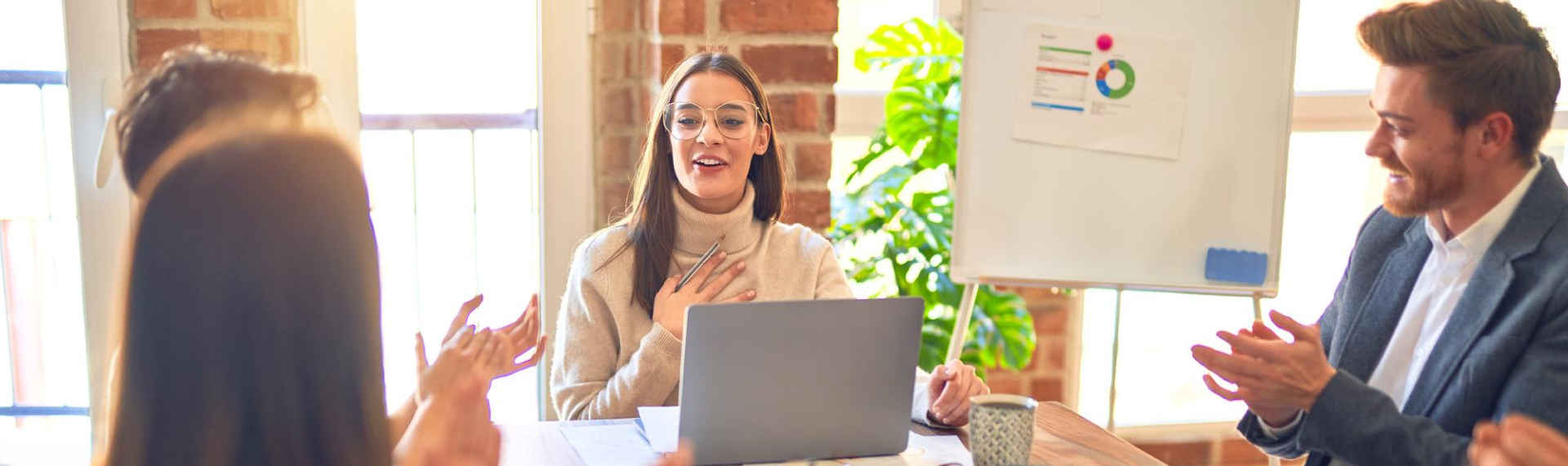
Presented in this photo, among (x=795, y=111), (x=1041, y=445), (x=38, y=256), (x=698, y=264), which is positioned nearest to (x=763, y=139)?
(x=698, y=264)

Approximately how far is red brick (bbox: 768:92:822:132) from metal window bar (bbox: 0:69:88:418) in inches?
50.0

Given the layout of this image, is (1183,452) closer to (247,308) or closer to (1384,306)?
(1384,306)

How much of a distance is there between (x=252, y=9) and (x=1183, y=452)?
7.85ft

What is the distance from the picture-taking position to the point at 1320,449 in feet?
4.58

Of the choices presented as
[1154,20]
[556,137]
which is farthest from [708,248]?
[1154,20]

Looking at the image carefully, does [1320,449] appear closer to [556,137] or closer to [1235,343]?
[1235,343]

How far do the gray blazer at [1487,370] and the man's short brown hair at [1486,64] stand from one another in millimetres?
69

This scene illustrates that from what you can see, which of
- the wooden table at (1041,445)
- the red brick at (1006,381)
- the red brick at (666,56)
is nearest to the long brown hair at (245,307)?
the wooden table at (1041,445)

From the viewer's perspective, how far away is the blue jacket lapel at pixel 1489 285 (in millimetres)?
1329

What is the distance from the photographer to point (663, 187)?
1781 millimetres

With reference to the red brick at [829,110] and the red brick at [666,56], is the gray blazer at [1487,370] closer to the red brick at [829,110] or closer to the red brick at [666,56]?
the red brick at [829,110]

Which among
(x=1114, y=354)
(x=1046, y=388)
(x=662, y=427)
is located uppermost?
(x=662, y=427)

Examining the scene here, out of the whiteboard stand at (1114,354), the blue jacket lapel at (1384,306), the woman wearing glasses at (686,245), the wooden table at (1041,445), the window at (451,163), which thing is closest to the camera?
the wooden table at (1041,445)

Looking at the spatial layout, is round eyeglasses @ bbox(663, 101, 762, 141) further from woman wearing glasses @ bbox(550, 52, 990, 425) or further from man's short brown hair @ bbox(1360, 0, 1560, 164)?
man's short brown hair @ bbox(1360, 0, 1560, 164)
